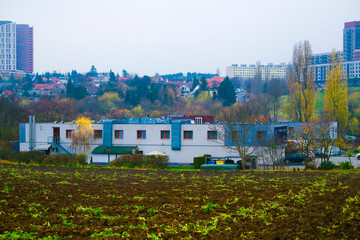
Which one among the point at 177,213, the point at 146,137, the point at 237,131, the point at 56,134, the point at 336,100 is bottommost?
the point at 177,213

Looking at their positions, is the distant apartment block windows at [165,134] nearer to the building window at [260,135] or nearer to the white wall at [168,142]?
the white wall at [168,142]

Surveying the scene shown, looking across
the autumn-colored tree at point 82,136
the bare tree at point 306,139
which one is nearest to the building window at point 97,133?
the autumn-colored tree at point 82,136

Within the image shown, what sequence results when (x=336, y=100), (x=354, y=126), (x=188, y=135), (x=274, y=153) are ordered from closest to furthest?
(x=274, y=153)
(x=188, y=135)
(x=336, y=100)
(x=354, y=126)

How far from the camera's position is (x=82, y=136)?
49.9 meters

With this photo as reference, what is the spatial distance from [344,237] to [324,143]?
1176 inches

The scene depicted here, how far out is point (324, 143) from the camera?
37438 millimetres

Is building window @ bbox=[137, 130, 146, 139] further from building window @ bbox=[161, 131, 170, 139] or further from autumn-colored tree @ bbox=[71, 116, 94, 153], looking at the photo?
autumn-colored tree @ bbox=[71, 116, 94, 153]

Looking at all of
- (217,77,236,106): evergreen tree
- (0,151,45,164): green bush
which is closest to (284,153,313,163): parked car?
(0,151,45,164): green bush

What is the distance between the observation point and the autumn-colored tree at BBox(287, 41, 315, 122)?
6162 cm

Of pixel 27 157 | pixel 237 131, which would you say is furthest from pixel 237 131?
pixel 27 157

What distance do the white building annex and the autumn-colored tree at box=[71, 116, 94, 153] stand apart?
84 centimetres

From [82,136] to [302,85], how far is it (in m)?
30.7

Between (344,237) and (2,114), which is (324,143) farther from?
(2,114)

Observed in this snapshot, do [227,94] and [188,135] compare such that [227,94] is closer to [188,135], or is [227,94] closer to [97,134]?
[97,134]
